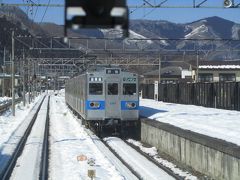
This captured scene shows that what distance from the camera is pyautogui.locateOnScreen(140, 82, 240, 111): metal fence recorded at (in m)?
28.8

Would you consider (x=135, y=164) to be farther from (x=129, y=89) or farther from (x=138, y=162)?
(x=129, y=89)

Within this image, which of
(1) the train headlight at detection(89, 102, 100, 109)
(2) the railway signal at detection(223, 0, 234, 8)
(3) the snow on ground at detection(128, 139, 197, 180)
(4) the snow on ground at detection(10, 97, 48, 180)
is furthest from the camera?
(1) the train headlight at detection(89, 102, 100, 109)

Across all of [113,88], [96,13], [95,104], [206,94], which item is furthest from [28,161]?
[206,94]

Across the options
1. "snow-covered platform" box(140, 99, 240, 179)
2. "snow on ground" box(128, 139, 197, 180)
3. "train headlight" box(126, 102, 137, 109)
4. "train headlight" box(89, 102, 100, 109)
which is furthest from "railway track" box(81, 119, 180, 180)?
"train headlight" box(126, 102, 137, 109)

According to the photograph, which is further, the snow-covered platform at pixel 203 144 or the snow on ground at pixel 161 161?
the snow on ground at pixel 161 161

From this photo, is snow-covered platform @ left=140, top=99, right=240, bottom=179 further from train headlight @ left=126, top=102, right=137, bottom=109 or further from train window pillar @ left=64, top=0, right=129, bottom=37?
train window pillar @ left=64, top=0, right=129, bottom=37

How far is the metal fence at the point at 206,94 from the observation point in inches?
1135

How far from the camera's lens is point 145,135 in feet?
75.1

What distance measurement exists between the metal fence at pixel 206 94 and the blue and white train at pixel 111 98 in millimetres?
6762

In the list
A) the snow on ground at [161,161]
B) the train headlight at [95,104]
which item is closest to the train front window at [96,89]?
the train headlight at [95,104]

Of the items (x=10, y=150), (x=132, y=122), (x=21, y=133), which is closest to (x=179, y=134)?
(x=10, y=150)

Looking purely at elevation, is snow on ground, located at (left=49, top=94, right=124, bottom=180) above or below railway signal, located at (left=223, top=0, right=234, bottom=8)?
below

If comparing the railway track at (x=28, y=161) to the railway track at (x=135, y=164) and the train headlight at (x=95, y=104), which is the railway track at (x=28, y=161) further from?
the train headlight at (x=95, y=104)

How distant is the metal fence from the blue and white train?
6.76 metres
